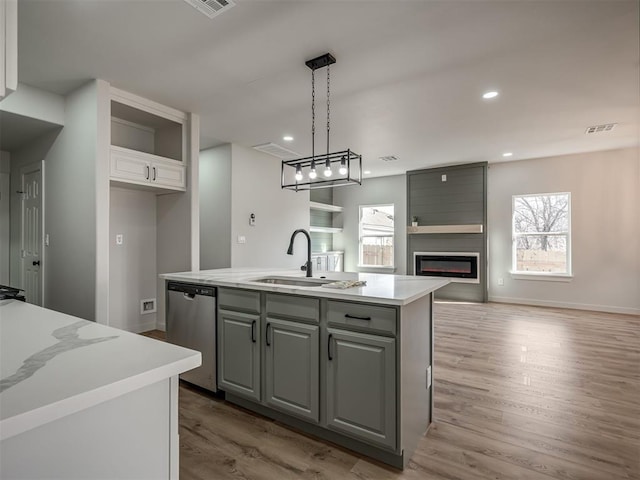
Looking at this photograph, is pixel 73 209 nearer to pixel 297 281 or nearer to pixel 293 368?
pixel 297 281

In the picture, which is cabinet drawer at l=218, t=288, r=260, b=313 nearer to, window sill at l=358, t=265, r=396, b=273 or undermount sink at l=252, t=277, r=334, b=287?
undermount sink at l=252, t=277, r=334, b=287

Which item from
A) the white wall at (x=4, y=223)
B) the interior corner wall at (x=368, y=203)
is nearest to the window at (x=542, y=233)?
the interior corner wall at (x=368, y=203)

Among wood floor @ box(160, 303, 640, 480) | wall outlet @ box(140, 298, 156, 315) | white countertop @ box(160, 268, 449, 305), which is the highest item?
white countertop @ box(160, 268, 449, 305)

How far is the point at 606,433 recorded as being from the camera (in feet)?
7.11

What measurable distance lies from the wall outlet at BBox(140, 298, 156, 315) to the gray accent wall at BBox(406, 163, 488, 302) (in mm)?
5066

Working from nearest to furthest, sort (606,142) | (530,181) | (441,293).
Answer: (606,142), (530,181), (441,293)

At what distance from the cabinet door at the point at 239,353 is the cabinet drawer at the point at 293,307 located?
6.7 inches

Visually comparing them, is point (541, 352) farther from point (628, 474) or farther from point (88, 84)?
point (88, 84)

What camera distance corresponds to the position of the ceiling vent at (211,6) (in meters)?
2.19

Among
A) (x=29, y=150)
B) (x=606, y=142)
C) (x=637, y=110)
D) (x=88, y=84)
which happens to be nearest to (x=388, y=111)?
(x=637, y=110)

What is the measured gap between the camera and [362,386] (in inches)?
74.2

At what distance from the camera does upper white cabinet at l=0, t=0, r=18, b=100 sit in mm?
1082

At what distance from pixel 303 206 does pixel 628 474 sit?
558cm

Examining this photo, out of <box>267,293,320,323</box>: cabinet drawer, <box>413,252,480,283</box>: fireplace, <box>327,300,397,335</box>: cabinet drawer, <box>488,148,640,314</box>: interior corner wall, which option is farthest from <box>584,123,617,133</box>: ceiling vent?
<box>267,293,320,323</box>: cabinet drawer
